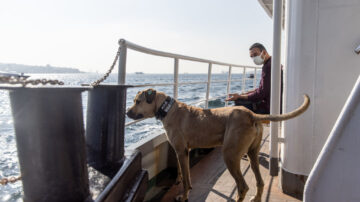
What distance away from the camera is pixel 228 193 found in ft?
9.64

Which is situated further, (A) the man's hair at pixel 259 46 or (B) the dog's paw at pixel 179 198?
(A) the man's hair at pixel 259 46

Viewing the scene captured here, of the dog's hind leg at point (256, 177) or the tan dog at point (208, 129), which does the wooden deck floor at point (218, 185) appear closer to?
the dog's hind leg at point (256, 177)

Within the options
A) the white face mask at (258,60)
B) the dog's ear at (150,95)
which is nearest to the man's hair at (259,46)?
the white face mask at (258,60)

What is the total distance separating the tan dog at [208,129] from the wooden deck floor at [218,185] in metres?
0.21

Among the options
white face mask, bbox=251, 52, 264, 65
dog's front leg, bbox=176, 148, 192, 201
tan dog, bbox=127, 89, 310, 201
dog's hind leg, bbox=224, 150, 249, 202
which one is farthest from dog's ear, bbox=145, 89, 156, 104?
white face mask, bbox=251, 52, 264, 65

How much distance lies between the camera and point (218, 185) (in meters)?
3.15

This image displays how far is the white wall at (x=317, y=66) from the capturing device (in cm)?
241

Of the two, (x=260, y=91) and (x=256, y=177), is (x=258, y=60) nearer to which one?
(x=260, y=91)

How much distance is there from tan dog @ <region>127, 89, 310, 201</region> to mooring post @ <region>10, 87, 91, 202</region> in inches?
62.7

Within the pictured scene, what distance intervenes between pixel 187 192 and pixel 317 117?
1.46m

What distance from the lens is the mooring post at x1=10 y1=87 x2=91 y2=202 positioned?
106 centimetres

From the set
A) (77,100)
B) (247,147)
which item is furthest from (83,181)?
(247,147)

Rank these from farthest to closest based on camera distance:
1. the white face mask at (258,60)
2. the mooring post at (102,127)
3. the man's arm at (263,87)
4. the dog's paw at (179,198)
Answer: the white face mask at (258,60), the man's arm at (263,87), the dog's paw at (179,198), the mooring post at (102,127)

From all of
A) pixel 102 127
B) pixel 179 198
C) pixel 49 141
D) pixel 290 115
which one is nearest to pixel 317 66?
pixel 290 115
